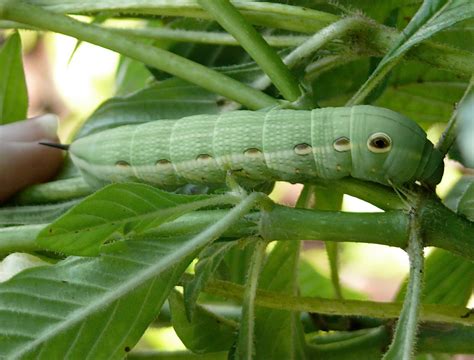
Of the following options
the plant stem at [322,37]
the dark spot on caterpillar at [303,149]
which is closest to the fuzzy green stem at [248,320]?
the dark spot on caterpillar at [303,149]

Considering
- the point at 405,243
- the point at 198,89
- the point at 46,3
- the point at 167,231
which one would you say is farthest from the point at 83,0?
the point at 405,243

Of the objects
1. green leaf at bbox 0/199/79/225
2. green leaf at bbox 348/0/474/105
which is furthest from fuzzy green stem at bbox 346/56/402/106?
green leaf at bbox 0/199/79/225

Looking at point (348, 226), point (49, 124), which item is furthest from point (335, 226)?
point (49, 124)

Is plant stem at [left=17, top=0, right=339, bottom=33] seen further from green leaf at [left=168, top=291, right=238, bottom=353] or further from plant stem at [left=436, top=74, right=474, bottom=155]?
green leaf at [left=168, top=291, right=238, bottom=353]

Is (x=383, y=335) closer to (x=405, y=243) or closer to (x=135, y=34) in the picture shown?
(x=405, y=243)

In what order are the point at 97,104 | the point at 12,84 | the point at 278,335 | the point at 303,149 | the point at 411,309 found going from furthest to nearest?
the point at 97,104
the point at 12,84
the point at 278,335
the point at 303,149
the point at 411,309

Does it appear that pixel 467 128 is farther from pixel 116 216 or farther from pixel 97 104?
pixel 97 104

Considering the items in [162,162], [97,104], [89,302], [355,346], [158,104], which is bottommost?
[89,302]

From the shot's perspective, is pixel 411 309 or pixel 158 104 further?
pixel 158 104
